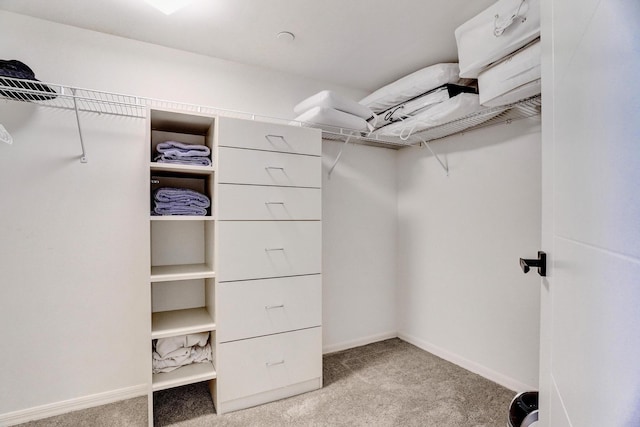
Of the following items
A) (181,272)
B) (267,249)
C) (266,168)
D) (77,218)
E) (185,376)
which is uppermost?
(266,168)

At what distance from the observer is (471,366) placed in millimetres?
2174

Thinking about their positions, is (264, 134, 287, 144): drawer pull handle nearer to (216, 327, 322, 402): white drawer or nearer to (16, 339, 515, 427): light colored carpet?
(216, 327, 322, 402): white drawer

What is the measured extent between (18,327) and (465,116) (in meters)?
2.78

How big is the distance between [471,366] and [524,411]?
35.1 inches

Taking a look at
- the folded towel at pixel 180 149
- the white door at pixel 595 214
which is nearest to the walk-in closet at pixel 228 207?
the folded towel at pixel 180 149

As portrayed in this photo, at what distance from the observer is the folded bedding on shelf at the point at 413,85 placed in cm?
193

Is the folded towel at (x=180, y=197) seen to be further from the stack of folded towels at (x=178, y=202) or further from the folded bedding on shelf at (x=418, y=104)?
the folded bedding on shelf at (x=418, y=104)

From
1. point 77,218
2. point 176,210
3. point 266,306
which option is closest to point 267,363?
point 266,306

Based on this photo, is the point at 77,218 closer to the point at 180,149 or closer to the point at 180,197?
the point at 180,197

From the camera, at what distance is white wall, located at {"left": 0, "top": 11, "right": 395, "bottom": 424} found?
1.66 meters

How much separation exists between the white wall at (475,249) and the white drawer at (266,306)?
107cm

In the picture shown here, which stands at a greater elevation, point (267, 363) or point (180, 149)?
point (180, 149)

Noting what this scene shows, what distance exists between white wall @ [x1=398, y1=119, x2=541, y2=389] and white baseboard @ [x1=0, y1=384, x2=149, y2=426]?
207 centimetres

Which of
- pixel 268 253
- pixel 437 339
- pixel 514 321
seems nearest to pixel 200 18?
pixel 268 253
